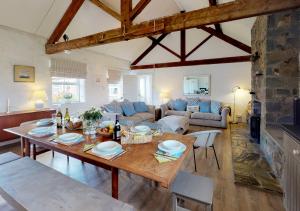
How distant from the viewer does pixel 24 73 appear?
421cm

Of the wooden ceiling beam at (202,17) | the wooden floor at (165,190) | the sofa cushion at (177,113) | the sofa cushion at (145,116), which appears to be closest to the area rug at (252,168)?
the wooden floor at (165,190)

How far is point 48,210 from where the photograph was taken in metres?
1.06

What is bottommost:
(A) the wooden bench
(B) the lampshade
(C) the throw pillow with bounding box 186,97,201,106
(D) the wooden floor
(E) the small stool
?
(D) the wooden floor

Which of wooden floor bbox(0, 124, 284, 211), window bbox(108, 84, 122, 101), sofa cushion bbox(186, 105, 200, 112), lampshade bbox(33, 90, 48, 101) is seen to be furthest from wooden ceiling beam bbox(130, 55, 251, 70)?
wooden floor bbox(0, 124, 284, 211)

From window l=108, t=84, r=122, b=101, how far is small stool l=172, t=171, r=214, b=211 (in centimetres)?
594

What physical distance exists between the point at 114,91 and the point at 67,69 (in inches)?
94.2

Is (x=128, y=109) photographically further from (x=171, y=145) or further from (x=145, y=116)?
(x=171, y=145)

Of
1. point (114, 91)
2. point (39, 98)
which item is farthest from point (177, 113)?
point (39, 98)

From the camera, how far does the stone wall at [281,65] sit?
115 inches

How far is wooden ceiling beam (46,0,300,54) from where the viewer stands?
2.21 metres

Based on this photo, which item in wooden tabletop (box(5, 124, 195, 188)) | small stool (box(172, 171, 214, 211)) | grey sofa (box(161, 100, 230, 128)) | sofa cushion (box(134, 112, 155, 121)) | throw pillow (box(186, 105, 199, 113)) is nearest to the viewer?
wooden tabletop (box(5, 124, 195, 188))

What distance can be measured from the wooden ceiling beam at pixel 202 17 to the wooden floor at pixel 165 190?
2357 millimetres

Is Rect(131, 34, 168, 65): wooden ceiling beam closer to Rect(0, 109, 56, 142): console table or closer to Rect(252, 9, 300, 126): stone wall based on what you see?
Rect(252, 9, 300, 126): stone wall

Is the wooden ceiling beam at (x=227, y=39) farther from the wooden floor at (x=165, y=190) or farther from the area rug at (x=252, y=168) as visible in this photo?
the wooden floor at (x=165, y=190)
